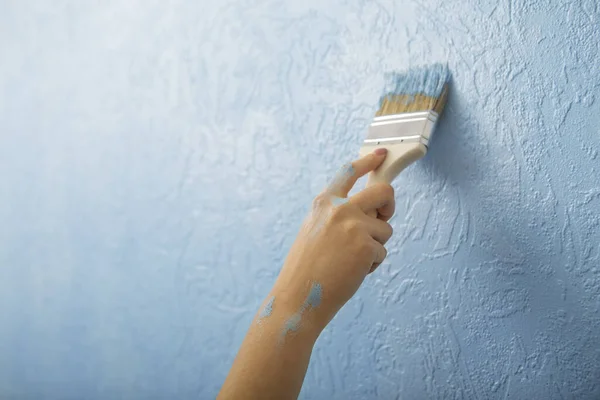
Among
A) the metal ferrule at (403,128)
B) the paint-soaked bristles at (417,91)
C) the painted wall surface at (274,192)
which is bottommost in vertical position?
the painted wall surface at (274,192)

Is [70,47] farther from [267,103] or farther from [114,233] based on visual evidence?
[267,103]

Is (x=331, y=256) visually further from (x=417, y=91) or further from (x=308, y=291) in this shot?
(x=417, y=91)

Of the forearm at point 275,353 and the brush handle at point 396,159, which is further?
the brush handle at point 396,159

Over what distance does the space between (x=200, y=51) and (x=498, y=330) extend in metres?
0.71

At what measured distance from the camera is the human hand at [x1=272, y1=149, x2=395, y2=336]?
2.36ft

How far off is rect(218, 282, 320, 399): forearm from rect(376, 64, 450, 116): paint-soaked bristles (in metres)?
0.32

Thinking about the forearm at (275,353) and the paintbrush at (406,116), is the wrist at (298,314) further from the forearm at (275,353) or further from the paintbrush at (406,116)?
the paintbrush at (406,116)

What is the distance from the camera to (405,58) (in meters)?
0.91

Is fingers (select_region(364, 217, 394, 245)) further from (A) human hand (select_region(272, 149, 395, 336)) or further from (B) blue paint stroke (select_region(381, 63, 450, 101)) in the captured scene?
(B) blue paint stroke (select_region(381, 63, 450, 101))

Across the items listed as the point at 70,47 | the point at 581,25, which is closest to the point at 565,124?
the point at 581,25

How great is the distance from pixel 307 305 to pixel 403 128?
0.29 meters

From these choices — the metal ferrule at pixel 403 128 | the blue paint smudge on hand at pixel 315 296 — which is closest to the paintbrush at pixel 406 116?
the metal ferrule at pixel 403 128

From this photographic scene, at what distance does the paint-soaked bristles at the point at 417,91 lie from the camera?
85cm

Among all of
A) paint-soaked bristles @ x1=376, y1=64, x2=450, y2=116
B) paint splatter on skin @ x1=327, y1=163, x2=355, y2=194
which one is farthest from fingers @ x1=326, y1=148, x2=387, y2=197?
A: paint-soaked bristles @ x1=376, y1=64, x2=450, y2=116
